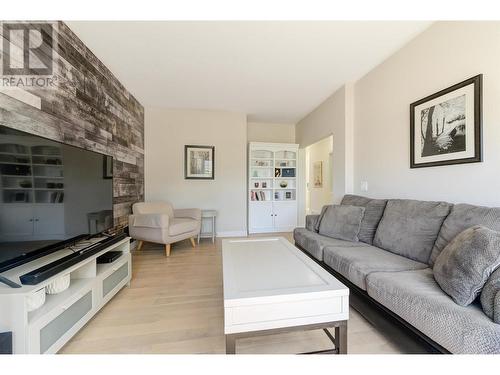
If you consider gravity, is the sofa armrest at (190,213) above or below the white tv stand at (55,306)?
above

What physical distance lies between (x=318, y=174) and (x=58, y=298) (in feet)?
17.7

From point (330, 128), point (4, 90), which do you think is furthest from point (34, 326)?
point (330, 128)

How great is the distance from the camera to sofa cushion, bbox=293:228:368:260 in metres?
1.97

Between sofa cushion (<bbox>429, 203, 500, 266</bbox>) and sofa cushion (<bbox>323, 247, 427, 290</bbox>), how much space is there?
0.20m

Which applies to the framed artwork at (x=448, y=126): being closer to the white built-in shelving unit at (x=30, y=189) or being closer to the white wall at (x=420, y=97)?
the white wall at (x=420, y=97)

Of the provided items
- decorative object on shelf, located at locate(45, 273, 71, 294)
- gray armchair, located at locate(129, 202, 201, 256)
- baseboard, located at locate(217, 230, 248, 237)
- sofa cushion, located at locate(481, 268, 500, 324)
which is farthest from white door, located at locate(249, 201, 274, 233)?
sofa cushion, located at locate(481, 268, 500, 324)

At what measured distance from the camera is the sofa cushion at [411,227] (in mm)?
1517

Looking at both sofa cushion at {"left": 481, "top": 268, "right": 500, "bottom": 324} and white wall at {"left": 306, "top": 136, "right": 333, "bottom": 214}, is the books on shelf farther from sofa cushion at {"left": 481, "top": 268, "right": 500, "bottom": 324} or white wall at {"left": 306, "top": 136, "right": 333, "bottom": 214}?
sofa cushion at {"left": 481, "top": 268, "right": 500, "bottom": 324}

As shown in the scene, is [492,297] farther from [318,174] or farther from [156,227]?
[318,174]

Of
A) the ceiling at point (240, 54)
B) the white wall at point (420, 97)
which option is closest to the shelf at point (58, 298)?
the ceiling at point (240, 54)

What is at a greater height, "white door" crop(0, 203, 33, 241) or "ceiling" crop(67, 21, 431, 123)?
"ceiling" crop(67, 21, 431, 123)

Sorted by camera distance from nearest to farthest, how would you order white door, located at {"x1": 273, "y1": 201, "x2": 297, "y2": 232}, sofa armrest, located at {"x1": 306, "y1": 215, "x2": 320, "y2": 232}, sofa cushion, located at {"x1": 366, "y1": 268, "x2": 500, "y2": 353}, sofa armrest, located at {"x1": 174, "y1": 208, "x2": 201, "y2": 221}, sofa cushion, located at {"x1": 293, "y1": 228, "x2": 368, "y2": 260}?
sofa cushion, located at {"x1": 366, "y1": 268, "x2": 500, "y2": 353}
sofa cushion, located at {"x1": 293, "y1": 228, "x2": 368, "y2": 260}
sofa armrest, located at {"x1": 306, "y1": 215, "x2": 320, "y2": 232}
sofa armrest, located at {"x1": 174, "y1": 208, "x2": 201, "y2": 221}
white door, located at {"x1": 273, "y1": 201, "x2": 297, "y2": 232}

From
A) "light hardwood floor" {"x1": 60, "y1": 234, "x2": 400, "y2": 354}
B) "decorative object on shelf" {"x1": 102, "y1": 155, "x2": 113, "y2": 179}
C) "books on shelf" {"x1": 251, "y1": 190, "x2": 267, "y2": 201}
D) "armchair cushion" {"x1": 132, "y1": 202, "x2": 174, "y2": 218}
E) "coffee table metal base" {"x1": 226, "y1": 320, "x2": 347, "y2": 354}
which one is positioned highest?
"decorative object on shelf" {"x1": 102, "y1": 155, "x2": 113, "y2": 179}

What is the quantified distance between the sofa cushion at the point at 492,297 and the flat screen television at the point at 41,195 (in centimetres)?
Answer: 217
